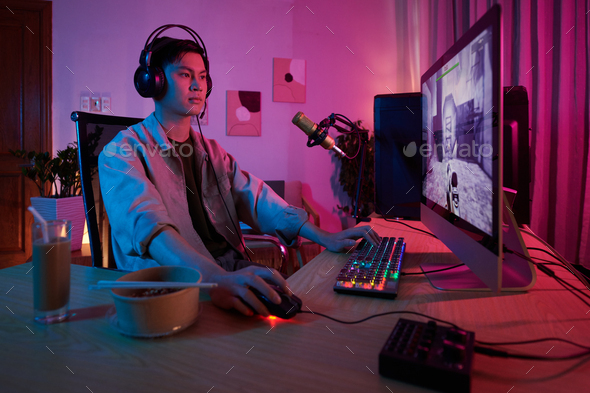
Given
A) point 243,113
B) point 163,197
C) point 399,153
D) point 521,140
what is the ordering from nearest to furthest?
1. point 163,197
2. point 521,140
3. point 399,153
4. point 243,113

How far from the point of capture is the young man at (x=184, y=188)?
3.04ft

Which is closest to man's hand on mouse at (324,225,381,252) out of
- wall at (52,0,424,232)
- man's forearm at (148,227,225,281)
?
man's forearm at (148,227,225,281)

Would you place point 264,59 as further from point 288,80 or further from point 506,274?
point 506,274

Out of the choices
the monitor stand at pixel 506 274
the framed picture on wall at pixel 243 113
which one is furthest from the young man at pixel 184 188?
the framed picture on wall at pixel 243 113

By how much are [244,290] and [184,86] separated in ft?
3.01

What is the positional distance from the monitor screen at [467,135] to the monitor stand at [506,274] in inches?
4.7

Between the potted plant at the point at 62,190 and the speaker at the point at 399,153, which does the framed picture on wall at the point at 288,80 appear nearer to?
the potted plant at the point at 62,190

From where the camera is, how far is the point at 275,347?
1.59ft

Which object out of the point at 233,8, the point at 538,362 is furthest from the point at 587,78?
the point at 233,8

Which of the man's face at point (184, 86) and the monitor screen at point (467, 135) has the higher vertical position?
the man's face at point (184, 86)

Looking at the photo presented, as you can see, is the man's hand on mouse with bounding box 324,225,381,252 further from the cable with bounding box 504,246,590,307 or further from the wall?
the wall

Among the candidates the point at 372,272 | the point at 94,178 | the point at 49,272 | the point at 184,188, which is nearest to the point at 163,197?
the point at 184,188

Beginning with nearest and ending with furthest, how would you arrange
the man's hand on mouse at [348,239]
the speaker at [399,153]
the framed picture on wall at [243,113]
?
1. the man's hand on mouse at [348,239]
2. the speaker at [399,153]
3. the framed picture on wall at [243,113]

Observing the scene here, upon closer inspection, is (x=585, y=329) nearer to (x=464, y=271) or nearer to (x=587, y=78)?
(x=464, y=271)
